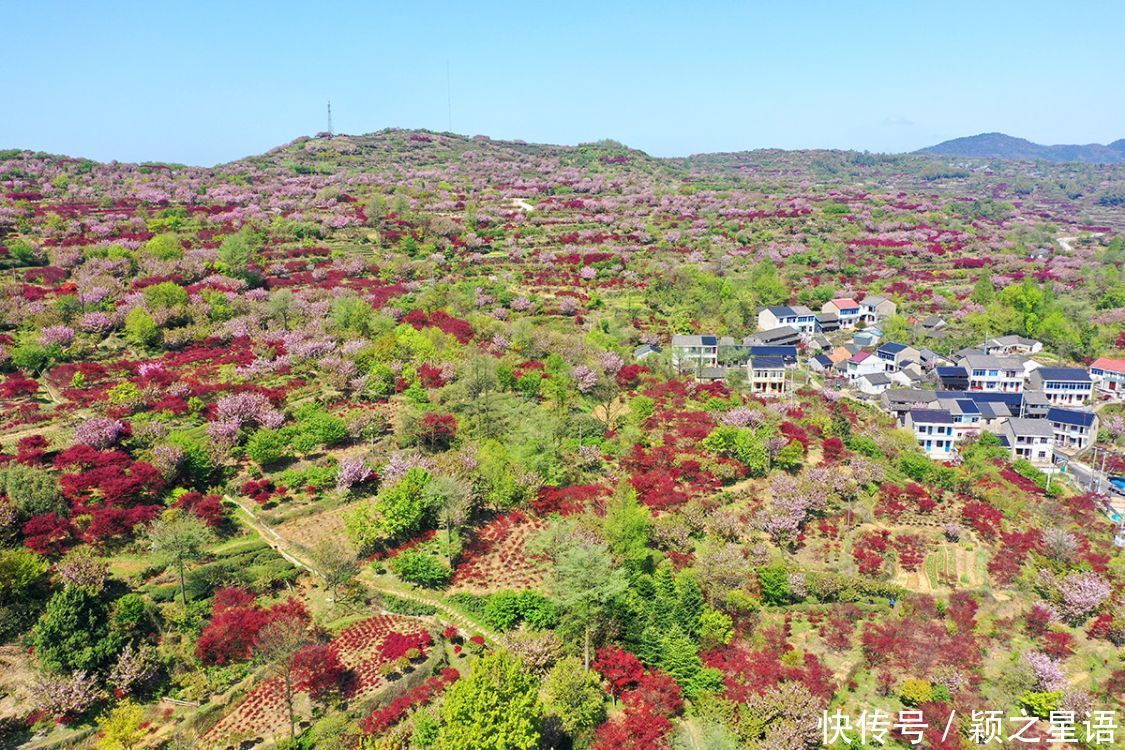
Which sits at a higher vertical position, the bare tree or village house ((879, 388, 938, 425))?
village house ((879, 388, 938, 425))

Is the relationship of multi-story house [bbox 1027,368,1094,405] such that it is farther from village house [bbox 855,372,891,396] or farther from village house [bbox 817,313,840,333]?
village house [bbox 817,313,840,333]

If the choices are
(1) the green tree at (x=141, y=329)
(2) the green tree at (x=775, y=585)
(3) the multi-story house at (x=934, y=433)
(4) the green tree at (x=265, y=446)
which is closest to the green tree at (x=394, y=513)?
(4) the green tree at (x=265, y=446)

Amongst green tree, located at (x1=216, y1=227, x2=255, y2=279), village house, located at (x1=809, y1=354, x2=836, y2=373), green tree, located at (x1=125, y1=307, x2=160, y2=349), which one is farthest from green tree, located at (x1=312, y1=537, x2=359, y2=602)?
village house, located at (x1=809, y1=354, x2=836, y2=373)

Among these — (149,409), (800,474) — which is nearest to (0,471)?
(149,409)

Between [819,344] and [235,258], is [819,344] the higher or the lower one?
the lower one

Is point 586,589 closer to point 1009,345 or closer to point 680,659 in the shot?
point 680,659

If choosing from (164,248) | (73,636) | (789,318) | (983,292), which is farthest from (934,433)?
(164,248)
